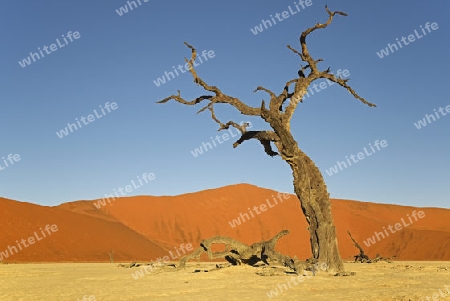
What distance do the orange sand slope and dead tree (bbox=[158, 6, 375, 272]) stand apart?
2882 centimetres

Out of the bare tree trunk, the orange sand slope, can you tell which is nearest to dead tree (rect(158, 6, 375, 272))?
the bare tree trunk

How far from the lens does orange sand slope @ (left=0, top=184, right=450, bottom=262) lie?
45781mm

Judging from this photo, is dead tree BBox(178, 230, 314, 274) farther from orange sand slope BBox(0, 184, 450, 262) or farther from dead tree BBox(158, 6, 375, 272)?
orange sand slope BBox(0, 184, 450, 262)

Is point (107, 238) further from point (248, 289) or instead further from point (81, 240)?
point (248, 289)

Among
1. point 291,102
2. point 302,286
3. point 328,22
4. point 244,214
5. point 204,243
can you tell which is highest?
point 328,22

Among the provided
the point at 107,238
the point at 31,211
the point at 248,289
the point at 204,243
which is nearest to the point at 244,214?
the point at 107,238

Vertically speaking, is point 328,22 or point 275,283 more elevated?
point 328,22

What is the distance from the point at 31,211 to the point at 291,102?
4360 cm

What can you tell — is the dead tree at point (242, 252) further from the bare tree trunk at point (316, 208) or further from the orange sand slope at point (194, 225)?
the orange sand slope at point (194, 225)

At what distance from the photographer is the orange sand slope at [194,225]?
4578cm

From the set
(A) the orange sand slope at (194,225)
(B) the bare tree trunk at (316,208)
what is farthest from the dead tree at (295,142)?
(A) the orange sand slope at (194,225)

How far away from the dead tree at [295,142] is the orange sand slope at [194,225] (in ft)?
94.5

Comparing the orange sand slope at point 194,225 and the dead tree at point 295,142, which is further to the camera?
the orange sand slope at point 194,225

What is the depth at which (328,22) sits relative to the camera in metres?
14.8
